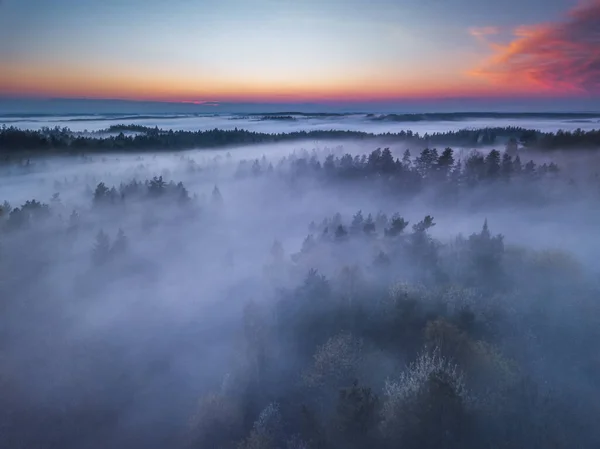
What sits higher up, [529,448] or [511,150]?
[511,150]

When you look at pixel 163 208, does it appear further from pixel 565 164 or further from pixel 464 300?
pixel 565 164

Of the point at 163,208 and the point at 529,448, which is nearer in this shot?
the point at 529,448

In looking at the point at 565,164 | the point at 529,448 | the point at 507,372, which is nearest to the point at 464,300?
the point at 507,372

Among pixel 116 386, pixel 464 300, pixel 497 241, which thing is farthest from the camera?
pixel 497 241

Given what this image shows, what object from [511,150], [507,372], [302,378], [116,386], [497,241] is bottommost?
[116,386]

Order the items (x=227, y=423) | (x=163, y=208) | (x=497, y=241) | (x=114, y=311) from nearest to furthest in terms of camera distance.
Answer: (x=227, y=423)
(x=497, y=241)
(x=114, y=311)
(x=163, y=208)

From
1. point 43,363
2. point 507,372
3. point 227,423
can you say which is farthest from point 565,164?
point 43,363
